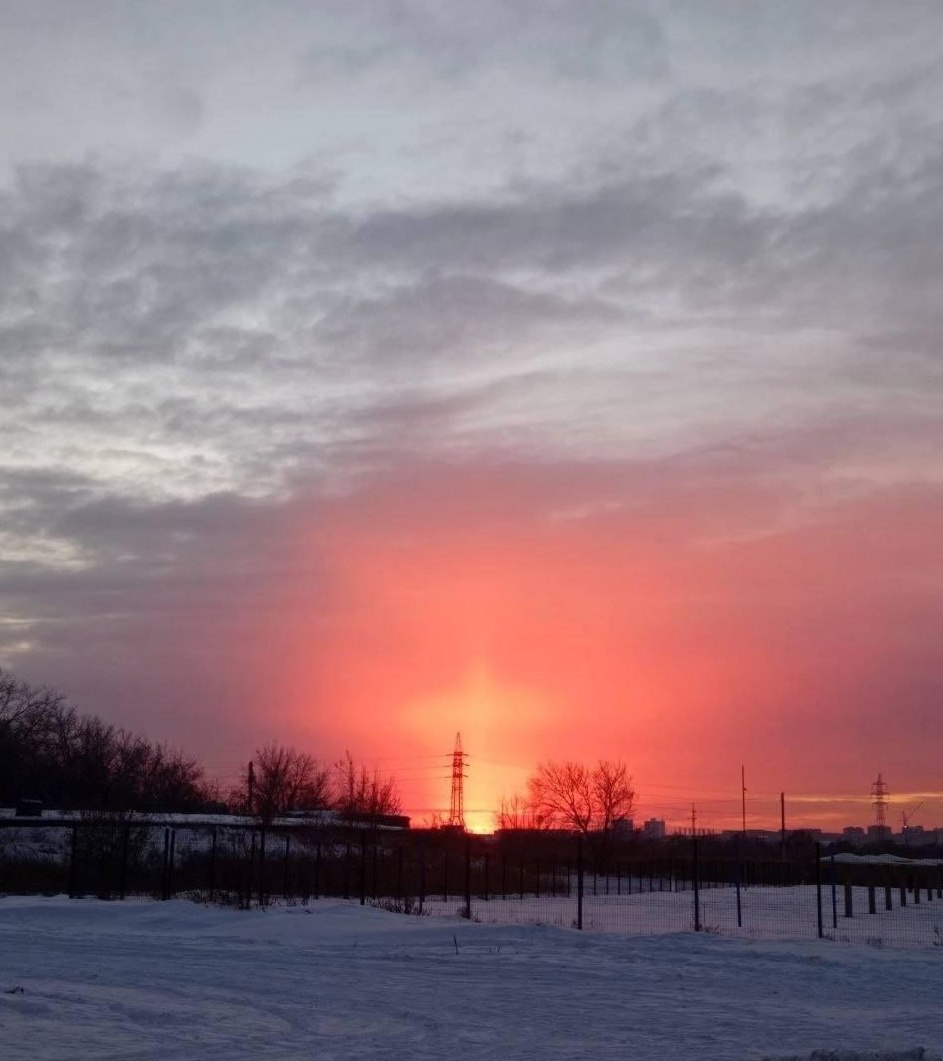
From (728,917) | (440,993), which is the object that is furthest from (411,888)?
(440,993)

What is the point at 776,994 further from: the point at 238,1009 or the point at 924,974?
the point at 238,1009

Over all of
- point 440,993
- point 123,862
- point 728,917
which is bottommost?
point 728,917

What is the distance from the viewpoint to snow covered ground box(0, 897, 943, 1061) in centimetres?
1205

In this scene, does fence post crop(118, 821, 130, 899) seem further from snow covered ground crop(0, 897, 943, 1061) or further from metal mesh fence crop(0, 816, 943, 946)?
snow covered ground crop(0, 897, 943, 1061)

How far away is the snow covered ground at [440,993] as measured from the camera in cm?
1205

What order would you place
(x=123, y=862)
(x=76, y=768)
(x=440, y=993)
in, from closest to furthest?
(x=440, y=993)
(x=123, y=862)
(x=76, y=768)

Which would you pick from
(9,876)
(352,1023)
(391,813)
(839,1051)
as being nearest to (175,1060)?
(352,1023)

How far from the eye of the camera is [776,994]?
55.3 feet

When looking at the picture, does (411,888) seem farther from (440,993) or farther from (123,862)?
(440,993)

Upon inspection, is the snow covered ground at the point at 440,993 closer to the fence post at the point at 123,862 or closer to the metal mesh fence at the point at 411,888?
the metal mesh fence at the point at 411,888

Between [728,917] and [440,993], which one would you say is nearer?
[440,993]

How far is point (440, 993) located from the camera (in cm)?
1644

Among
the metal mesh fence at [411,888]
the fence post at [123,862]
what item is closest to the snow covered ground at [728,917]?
the metal mesh fence at [411,888]

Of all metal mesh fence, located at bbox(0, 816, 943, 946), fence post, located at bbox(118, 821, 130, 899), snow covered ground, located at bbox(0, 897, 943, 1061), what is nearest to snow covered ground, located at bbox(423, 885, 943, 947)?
metal mesh fence, located at bbox(0, 816, 943, 946)
